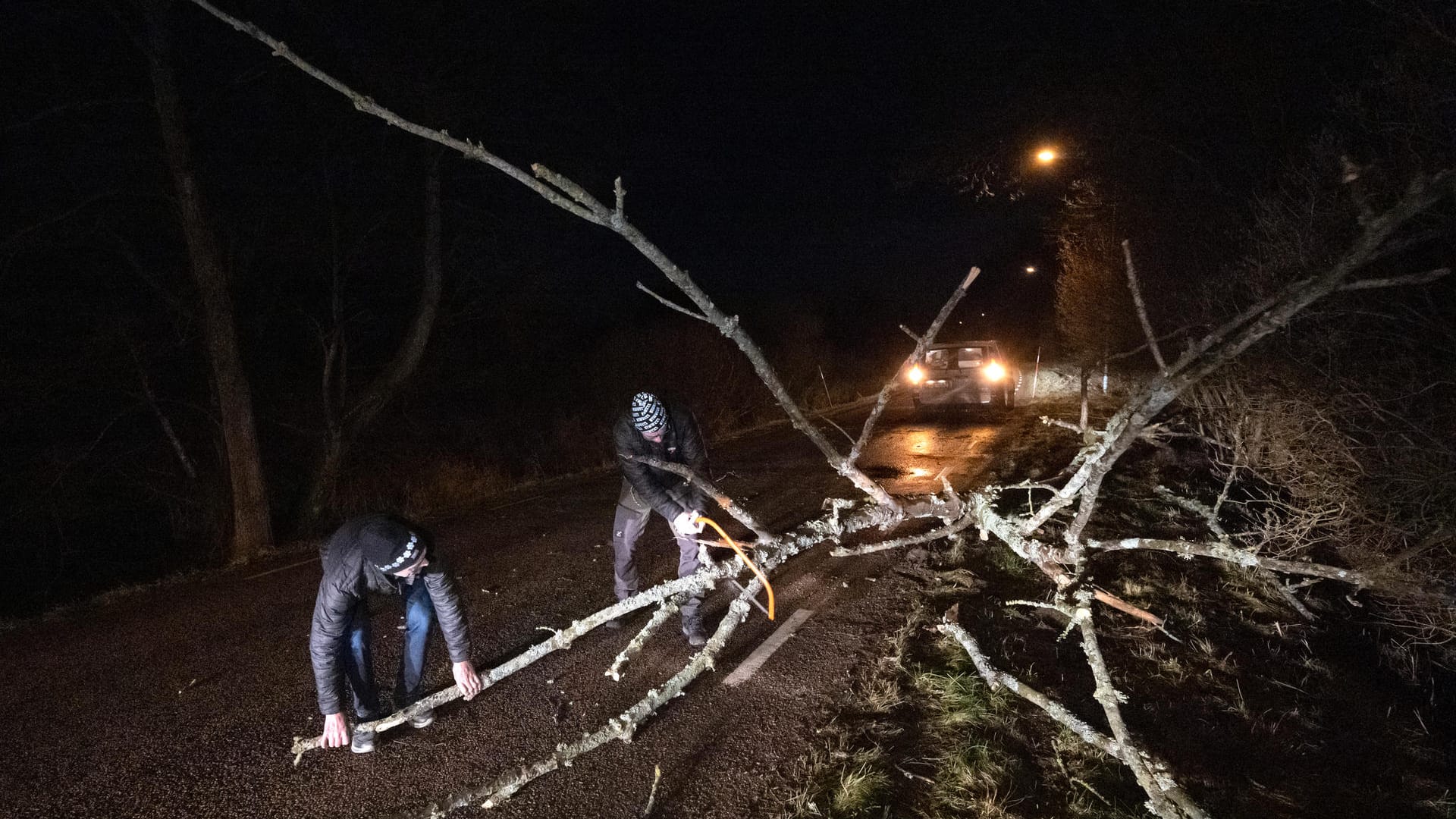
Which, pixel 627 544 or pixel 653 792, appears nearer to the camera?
pixel 653 792

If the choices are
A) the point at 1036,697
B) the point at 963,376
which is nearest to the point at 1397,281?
the point at 1036,697

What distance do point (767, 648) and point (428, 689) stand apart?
2.18 metres

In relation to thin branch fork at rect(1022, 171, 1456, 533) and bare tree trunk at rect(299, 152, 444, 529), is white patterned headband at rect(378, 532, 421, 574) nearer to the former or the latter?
thin branch fork at rect(1022, 171, 1456, 533)

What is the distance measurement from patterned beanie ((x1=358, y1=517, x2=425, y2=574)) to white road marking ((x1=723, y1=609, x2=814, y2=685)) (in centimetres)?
206

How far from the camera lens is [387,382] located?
10.1 metres

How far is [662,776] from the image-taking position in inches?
132

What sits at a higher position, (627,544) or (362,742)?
(627,544)

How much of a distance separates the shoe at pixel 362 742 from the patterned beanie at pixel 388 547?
3.34ft

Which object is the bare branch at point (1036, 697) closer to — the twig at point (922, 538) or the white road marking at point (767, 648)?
the twig at point (922, 538)

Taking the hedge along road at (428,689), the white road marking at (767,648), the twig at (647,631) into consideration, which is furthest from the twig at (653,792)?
the white road marking at (767,648)

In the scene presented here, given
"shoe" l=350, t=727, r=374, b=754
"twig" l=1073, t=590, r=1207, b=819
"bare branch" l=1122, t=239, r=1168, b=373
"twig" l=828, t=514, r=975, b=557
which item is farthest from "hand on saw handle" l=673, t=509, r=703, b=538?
"bare branch" l=1122, t=239, r=1168, b=373

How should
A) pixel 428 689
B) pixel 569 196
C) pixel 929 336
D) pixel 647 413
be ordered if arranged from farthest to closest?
pixel 647 413, pixel 428 689, pixel 929 336, pixel 569 196

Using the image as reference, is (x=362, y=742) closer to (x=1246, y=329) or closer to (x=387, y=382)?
(x=1246, y=329)

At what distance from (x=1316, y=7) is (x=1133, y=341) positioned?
5787 mm
